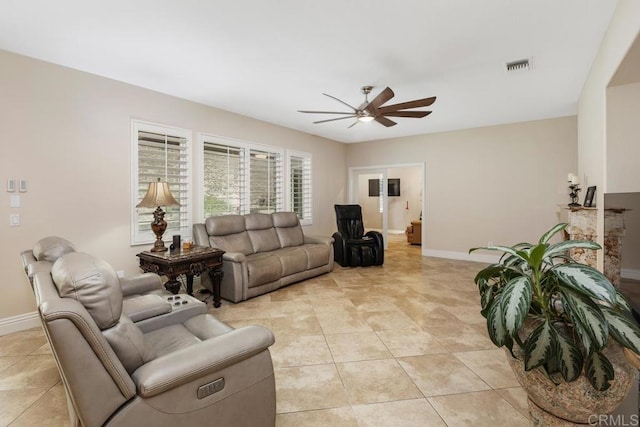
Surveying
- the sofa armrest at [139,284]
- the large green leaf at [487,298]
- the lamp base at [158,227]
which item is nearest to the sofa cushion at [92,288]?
the sofa armrest at [139,284]

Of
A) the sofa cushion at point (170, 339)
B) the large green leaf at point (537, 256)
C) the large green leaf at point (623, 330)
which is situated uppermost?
the large green leaf at point (537, 256)

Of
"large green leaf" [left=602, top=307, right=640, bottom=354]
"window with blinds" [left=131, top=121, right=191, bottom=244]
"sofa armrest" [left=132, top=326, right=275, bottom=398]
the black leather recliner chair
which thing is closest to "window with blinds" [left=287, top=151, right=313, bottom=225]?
the black leather recliner chair

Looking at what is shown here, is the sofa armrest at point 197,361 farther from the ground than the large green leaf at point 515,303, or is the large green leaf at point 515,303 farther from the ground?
the large green leaf at point 515,303

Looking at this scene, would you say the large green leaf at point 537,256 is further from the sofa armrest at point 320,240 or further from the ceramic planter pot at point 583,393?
the sofa armrest at point 320,240

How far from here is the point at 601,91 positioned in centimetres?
265

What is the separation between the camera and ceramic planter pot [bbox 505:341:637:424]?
1.12 m

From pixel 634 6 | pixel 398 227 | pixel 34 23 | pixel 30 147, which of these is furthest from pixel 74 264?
pixel 398 227

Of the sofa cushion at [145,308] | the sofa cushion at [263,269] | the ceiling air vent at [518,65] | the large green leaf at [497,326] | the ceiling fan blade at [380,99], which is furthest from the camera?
the sofa cushion at [263,269]

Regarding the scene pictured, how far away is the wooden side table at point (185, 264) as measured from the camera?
3.14 meters

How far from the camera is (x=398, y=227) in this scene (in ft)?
32.8

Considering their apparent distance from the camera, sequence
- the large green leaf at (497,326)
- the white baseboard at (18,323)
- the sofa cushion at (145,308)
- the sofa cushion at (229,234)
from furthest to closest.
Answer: the sofa cushion at (229,234) → the white baseboard at (18,323) → the sofa cushion at (145,308) → the large green leaf at (497,326)

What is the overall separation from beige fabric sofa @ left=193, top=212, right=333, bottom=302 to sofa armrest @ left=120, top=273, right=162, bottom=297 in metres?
1.03

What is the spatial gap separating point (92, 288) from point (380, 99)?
2.89 metres

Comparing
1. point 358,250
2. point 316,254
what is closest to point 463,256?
point 358,250
